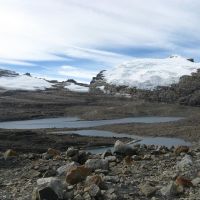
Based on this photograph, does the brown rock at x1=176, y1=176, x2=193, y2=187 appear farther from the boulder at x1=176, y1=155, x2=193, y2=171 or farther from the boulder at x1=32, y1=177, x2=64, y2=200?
the boulder at x1=32, y1=177, x2=64, y2=200

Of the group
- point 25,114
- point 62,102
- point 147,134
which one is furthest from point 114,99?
point 147,134

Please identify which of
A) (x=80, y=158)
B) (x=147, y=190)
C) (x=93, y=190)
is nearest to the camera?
(x=93, y=190)

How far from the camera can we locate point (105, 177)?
11727 millimetres

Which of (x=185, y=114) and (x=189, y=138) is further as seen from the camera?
(x=185, y=114)

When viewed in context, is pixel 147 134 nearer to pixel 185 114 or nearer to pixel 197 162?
pixel 185 114

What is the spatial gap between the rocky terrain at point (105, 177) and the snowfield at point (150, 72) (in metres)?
98.7

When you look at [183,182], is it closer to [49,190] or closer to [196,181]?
[196,181]

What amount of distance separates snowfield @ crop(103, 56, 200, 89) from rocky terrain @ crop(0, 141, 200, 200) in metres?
98.7

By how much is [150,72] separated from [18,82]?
51560mm

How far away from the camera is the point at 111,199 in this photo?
31.7 feet

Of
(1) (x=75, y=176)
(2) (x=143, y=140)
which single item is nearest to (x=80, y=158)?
(1) (x=75, y=176)

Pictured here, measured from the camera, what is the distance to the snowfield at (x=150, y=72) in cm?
11950

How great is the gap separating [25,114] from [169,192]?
75774mm

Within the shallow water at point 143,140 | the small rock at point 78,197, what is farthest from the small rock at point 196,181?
the shallow water at point 143,140
